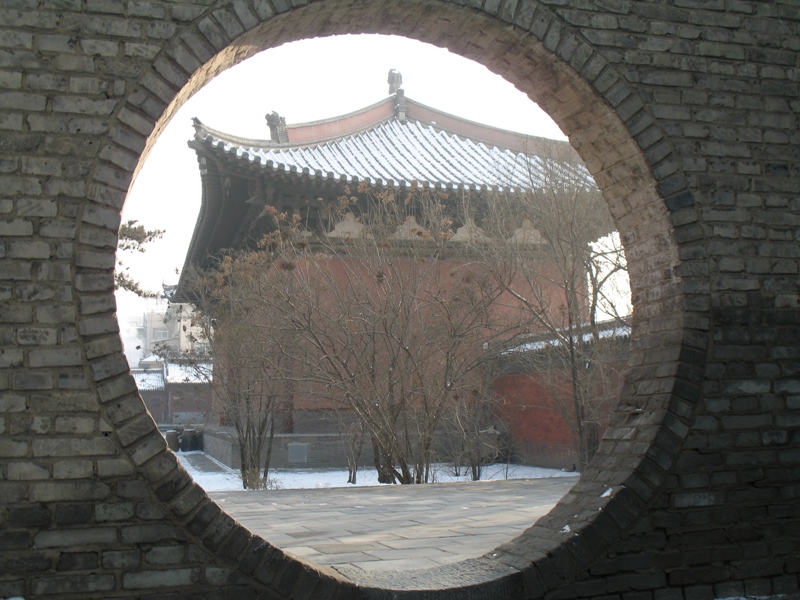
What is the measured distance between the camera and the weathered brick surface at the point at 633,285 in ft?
8.27

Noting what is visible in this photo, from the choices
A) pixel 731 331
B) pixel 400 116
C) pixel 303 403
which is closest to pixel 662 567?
pixel 731 331

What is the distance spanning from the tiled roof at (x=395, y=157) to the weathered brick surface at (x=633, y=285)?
8154 millimetres

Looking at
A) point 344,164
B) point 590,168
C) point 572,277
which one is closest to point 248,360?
point 572,277

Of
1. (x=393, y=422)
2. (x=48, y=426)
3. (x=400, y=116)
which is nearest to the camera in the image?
(x=48, y=426)

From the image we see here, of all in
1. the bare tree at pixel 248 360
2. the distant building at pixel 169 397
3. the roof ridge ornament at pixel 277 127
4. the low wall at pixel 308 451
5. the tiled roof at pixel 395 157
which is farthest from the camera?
the distant building at pixel 169 397

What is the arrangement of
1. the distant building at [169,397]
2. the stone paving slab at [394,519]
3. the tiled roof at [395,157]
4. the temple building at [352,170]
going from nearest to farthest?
the stone paving slab at [394,519] → the temple building at [352,170] → the tiled roof at [395,157] → the distant building at [169,397]

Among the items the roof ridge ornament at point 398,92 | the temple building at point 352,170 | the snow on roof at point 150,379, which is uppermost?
the roof ridge ornament at point 398,92

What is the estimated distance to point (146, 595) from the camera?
2.51 m

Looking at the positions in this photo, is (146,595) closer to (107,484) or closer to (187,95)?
(107,484)

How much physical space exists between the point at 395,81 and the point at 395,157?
3691 millimetres

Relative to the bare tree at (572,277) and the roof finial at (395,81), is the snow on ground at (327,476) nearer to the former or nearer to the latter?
the bare tree at (572,277)

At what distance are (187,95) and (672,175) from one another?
79.6 inches

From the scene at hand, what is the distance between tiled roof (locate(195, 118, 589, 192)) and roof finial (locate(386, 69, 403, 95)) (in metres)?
1.13

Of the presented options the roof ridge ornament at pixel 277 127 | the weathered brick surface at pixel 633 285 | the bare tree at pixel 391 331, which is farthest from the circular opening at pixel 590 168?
the roof ridge ornament at pixel 277 127
